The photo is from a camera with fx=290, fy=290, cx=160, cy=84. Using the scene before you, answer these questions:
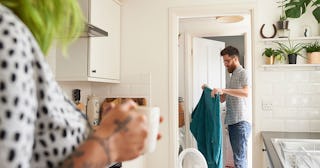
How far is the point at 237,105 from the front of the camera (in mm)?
3289

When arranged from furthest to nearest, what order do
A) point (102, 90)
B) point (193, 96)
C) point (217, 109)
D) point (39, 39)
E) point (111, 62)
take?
point (193, 96), point (217, 109), point (102, 90), point (111, 62), point (39, 39)

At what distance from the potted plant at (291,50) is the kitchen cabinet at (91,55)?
4.86ft

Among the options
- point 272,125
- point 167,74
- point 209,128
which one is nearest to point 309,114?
point 272,125

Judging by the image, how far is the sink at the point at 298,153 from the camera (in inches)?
58.7

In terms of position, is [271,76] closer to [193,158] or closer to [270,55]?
[270,55]

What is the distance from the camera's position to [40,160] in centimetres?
47

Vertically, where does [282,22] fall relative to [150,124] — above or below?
above

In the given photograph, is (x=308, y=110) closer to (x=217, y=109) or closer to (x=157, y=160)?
(x=217, y=109)

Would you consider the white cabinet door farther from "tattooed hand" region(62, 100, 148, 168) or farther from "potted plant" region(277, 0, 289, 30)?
"tattooed hand" region(62, 100, 148, 168)

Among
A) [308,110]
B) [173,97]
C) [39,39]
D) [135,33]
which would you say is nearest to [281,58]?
[308,110]

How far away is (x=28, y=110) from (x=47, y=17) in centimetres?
19

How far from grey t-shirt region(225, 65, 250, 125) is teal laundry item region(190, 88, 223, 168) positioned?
14 cm

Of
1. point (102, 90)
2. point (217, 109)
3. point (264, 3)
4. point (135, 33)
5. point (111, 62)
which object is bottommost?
point (217, 109)

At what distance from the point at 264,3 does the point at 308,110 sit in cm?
99
